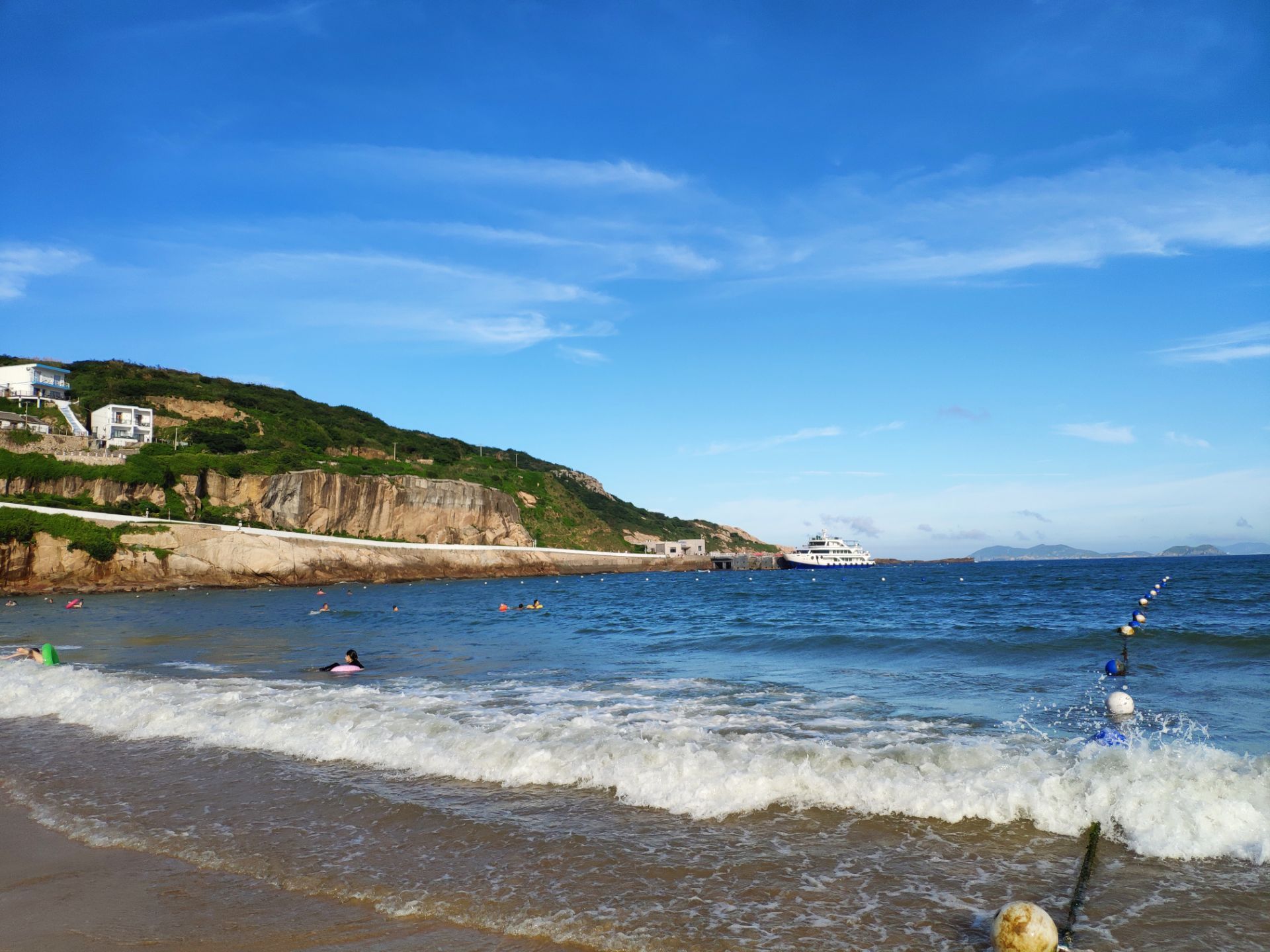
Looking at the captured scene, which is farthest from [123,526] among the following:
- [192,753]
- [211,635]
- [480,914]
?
[480,914]

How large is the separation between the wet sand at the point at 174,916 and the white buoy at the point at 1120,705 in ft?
33.8

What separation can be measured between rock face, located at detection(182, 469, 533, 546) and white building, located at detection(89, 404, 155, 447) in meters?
15.8

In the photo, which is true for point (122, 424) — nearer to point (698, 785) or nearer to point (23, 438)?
point (23, 438)

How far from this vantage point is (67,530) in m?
49.6

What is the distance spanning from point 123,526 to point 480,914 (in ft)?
189

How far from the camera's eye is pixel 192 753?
1047cm

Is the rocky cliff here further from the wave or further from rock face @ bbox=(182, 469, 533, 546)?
the wave

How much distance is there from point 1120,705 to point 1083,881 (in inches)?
285

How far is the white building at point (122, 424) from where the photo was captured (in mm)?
78750

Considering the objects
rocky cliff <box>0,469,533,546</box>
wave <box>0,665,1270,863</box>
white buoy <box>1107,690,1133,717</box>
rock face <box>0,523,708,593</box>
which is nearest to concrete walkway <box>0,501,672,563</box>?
rock face <box>0,523,708,593</box>

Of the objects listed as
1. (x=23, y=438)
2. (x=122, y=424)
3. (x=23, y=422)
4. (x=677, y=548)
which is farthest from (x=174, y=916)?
(x=677, y=548)

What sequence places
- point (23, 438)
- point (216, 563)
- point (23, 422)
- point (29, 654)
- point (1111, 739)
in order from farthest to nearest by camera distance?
point (23, 422) → point (23, 438) → point (216, 563) → point (29, 654) → point (1111, 739)

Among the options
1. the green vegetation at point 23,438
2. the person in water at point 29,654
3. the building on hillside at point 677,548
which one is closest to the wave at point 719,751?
the person in water at point 29,654

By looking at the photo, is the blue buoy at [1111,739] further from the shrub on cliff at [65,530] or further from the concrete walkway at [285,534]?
the concrete walkway at [285,534]
